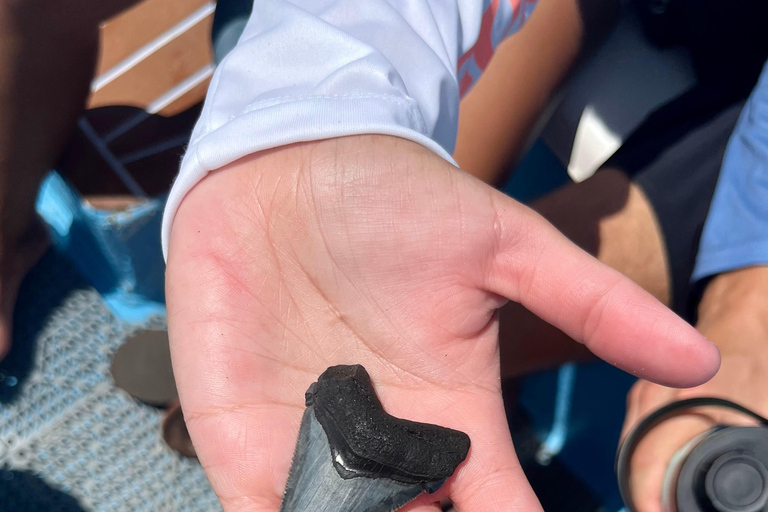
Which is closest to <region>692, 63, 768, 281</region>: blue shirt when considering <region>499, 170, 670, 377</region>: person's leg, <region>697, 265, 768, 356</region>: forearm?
<region>697, 265, 768, 356</region>: forearm

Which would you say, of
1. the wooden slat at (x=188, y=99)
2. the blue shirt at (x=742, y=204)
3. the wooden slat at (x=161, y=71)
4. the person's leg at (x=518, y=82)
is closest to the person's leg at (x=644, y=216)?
the blue shirt at (x=742, y=204)

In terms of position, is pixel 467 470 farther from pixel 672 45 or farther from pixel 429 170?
pixel 672 45

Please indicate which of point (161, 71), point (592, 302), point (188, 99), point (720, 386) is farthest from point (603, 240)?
point (161, 71)

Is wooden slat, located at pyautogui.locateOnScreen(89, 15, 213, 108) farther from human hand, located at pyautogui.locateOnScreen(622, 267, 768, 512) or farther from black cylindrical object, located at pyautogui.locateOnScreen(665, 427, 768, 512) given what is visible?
black cylindrical object, located at pyautogui.locateOnScreen(665, 427, 768, 512)

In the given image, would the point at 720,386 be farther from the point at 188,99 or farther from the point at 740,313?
the point at 188,99

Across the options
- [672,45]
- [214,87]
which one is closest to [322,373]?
[214,87]

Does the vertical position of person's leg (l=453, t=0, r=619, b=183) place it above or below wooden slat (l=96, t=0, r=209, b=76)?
above

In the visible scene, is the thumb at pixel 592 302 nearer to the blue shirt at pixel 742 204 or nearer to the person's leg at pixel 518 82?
the blue shirt at pixel 742 204
